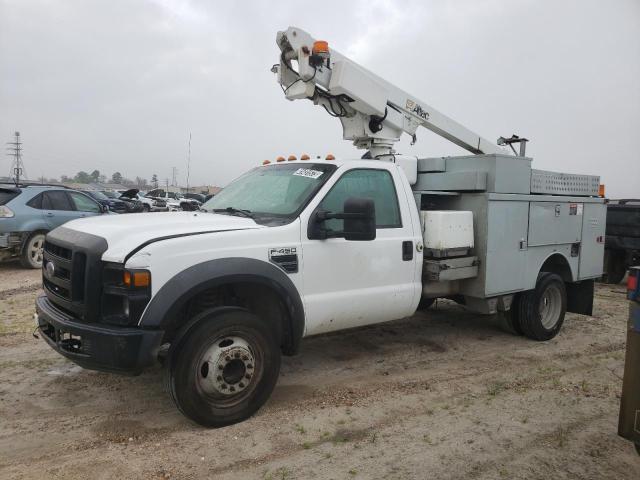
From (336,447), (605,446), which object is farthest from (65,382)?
→ (605,446)

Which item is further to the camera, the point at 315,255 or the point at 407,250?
the point at 407,250

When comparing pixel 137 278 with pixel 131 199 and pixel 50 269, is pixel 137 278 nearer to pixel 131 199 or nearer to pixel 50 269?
pixel 50 269

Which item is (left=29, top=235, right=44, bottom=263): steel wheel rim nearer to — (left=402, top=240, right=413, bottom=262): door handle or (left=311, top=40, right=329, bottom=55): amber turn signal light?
(left=311, top=40, right=329, bottom=55): amber turn signal light

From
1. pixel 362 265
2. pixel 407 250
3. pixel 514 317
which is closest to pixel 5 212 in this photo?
pixel 362 265

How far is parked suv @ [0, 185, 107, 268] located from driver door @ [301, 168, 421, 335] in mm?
7860

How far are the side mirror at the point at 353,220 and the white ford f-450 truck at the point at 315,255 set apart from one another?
11 mm

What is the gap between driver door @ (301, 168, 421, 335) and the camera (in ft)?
13.5

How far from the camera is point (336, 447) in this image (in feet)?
11.1

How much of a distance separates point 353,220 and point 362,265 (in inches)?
26.9

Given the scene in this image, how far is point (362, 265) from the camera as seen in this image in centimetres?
438

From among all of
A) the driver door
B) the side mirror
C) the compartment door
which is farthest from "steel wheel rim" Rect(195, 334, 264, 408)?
the compartment door

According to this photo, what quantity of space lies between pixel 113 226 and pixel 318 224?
1.55 metres

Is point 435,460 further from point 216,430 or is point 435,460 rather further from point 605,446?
point 216,430

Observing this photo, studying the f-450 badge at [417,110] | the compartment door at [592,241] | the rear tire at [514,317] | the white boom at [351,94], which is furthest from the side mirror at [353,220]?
the compartment door at [592,241]
